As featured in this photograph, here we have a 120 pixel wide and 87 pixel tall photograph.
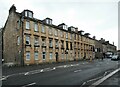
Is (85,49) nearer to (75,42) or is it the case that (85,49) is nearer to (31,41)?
(75,42)

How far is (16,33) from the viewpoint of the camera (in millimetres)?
33906

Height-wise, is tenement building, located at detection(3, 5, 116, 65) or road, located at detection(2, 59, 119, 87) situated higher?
tenement building, located at detection(3, 5, 116, 65)

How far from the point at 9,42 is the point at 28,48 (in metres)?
6.43

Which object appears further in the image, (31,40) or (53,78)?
(31,40)

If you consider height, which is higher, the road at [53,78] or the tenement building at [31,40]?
the tenement building at [31,40]

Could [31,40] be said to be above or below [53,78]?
above

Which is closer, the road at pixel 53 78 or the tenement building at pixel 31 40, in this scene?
the road at pixel 53 78

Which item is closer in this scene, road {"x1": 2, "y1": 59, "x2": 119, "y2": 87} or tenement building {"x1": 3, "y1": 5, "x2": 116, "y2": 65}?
road {"x1": 2, "y1": 59, "x2": 119, "y2": 87}

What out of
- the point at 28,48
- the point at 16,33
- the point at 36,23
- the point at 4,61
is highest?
the point at 36,23

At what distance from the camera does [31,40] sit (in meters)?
33.2

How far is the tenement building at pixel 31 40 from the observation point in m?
32.3

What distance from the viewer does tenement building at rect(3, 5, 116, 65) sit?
106ft

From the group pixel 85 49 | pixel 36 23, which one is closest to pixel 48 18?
pixel 36 23

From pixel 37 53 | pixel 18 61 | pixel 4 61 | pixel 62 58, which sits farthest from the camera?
pixel 62 58
